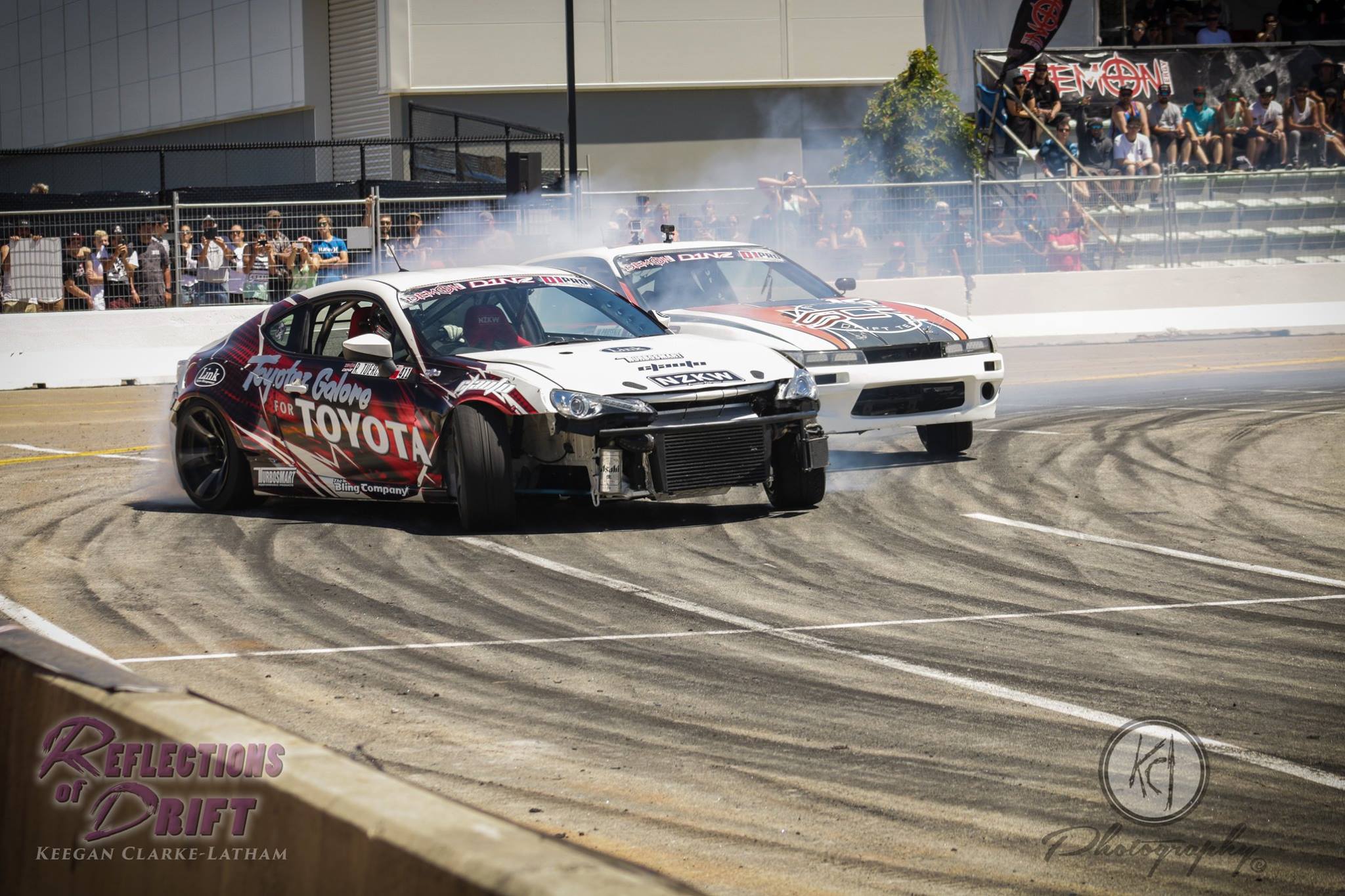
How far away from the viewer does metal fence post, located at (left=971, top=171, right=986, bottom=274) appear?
22.9 meters

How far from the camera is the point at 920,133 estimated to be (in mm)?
28594

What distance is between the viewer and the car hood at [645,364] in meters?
8.66

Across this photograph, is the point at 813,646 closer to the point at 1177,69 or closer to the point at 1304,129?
the point at 1304,129

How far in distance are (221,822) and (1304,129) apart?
27.9 meters

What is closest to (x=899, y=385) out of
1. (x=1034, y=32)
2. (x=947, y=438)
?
(x=947, y=438)

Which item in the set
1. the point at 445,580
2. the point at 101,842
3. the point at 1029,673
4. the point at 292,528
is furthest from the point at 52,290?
the point at 101,842

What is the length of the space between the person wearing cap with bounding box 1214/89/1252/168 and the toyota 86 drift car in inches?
785

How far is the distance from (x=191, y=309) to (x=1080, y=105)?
1546cm

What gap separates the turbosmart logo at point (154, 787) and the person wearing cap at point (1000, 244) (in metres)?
20.7

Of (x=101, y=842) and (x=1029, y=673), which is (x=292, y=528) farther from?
(x=101, y=842)

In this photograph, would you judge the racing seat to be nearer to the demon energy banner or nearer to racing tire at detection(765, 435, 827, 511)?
racing tire at detection(765, 435, 827, 511)

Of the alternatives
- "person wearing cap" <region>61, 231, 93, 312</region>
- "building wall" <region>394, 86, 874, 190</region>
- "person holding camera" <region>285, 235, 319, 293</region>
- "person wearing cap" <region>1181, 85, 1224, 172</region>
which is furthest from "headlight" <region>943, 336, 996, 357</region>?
"building wall" <region>394, 86, 874, 190</region>

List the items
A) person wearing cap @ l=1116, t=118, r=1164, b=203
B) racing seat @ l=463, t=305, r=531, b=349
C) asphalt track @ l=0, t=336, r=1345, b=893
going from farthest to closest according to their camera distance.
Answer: person wearing cap @ l=1116, t=118, r=1164, b=203, racing seat @ l=463, t=305, r=531, b=349, asphalt track @ l=0, t=336, r=1345, b=893

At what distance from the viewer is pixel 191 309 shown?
20.2 m
